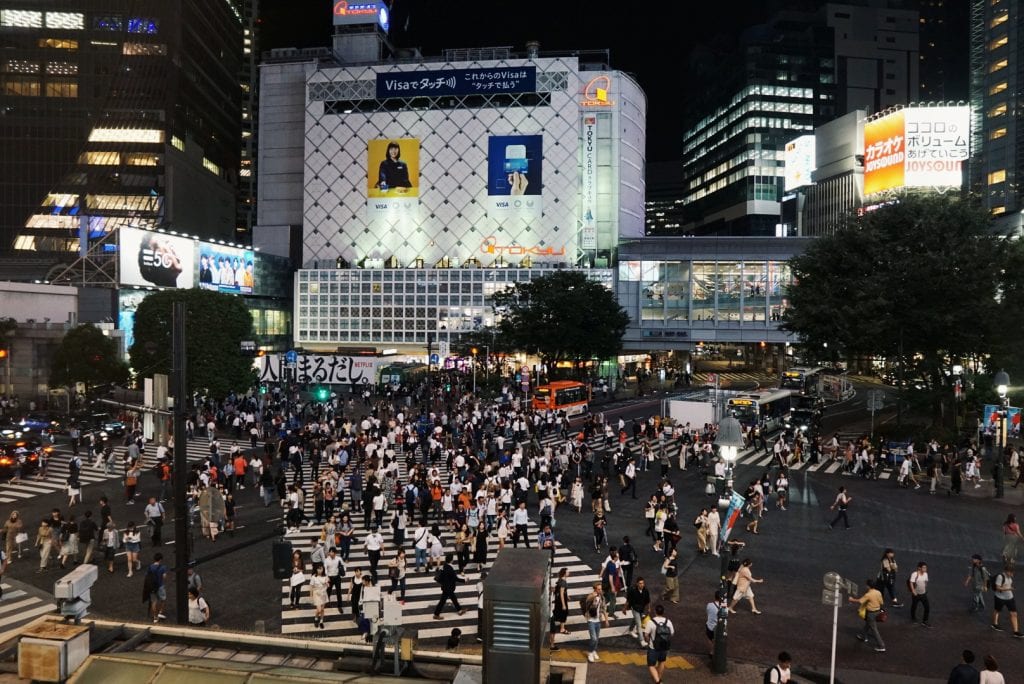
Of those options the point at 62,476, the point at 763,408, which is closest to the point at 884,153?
the point at 763,408

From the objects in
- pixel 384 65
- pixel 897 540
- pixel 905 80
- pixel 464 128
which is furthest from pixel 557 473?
pixel 905 80

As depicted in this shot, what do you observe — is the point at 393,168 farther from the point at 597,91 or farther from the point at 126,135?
the point at 126,135

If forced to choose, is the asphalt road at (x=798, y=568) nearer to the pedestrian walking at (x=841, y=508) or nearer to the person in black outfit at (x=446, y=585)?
the pedestrian walking at (x=841, y=508)

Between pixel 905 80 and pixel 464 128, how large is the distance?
105m

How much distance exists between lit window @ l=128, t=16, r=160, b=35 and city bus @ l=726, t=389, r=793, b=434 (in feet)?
327

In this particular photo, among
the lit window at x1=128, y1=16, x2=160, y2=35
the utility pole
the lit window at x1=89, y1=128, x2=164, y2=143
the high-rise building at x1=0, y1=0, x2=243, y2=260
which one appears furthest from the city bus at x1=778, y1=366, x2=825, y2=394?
the lit window at x1=128, y1=16, x2=160, y2=35

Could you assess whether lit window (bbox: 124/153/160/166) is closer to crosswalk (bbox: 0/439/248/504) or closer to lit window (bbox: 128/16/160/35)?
lit window (bbox: 128/16/160/35)

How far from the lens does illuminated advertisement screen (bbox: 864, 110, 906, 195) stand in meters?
68.6

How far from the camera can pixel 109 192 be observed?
97.9 meters

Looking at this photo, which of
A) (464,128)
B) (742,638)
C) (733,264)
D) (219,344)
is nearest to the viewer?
(742,638)

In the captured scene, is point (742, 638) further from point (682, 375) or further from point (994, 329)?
point (682, 375)

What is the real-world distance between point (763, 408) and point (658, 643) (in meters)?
30.8

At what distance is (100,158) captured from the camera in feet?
320

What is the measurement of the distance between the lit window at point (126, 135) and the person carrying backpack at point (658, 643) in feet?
352
